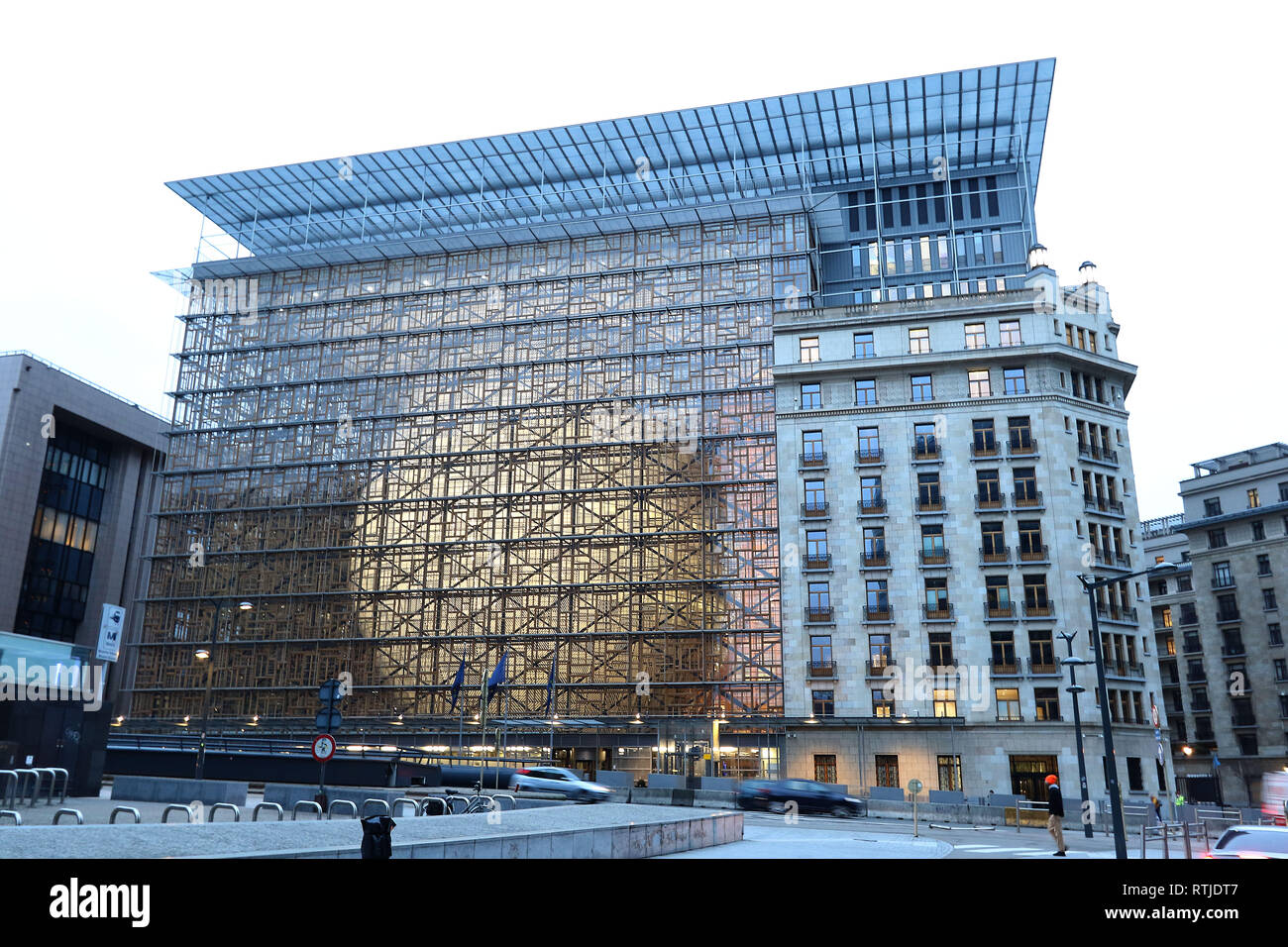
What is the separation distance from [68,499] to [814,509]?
57.6m

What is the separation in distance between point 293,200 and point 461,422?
82.8 feet

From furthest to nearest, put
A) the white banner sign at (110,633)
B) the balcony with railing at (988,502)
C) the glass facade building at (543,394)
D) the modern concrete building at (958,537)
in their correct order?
the glass facade building at (543,394), the balcony with railing at (988,502), the modern concrete building at (958,537), the white banner sign at (110,633)

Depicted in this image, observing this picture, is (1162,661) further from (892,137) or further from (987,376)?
(892,137)

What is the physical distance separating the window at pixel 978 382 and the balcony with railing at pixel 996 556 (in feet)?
30.3

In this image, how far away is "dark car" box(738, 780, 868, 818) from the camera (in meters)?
40.8

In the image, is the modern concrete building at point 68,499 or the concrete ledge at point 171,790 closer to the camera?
the concrete ledge at point 171,790

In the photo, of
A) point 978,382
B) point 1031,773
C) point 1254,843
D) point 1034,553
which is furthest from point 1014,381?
point 1254,843

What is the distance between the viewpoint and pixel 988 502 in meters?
56.0

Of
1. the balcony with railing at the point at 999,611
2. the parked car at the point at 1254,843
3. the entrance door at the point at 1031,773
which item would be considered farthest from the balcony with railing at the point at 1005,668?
the parked car at the point at 1254,843

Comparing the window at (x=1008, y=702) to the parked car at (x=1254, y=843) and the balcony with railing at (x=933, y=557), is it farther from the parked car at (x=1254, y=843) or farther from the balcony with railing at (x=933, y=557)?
the parked car at (x=1254, y=843)

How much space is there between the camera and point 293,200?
78.2m

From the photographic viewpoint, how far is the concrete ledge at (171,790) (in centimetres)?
2845

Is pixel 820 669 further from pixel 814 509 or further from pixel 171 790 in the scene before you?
pixel 171 790
